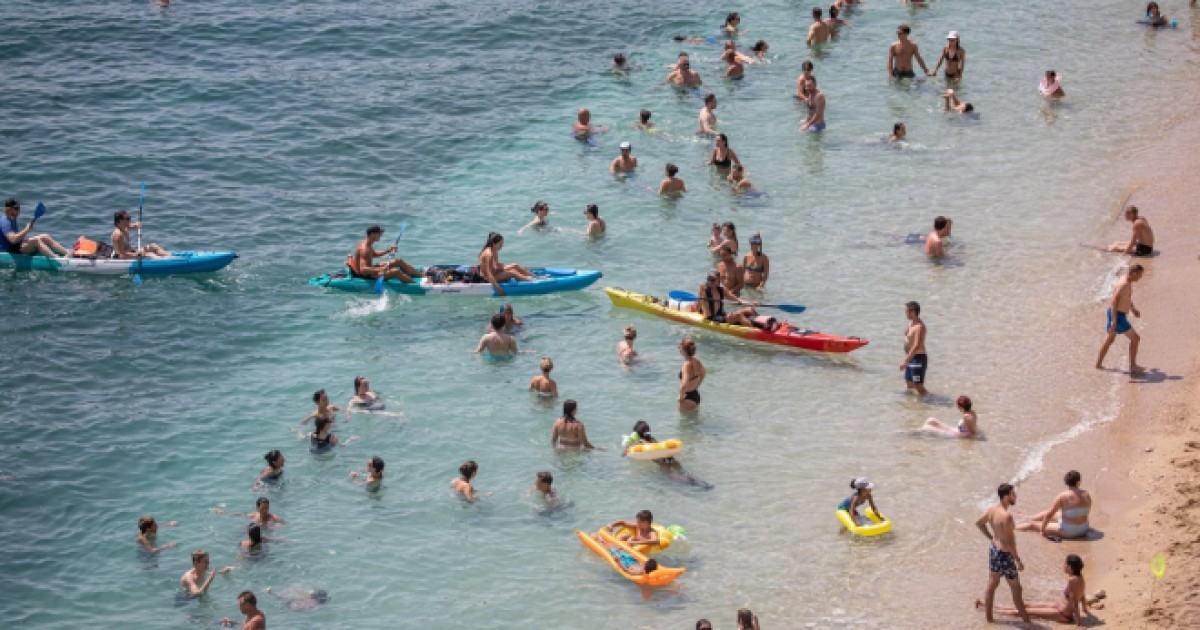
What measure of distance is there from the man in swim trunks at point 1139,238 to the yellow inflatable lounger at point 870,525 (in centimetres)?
953

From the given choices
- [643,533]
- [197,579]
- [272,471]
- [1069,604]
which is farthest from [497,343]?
[1069,604]

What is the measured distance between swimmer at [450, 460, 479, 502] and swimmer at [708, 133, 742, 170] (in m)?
11.6

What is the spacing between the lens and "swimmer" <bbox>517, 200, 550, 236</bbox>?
88.2 ft

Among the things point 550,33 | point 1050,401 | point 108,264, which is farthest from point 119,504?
point 550,33

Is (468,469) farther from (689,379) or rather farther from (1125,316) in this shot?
(1125,316)

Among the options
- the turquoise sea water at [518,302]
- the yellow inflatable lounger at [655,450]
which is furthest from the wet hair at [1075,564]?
the yellow inflatable lounger at [655,450]

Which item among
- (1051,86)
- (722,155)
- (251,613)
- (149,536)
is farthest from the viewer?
(1051,86)

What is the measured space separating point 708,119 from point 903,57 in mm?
5643

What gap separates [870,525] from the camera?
17609 millimetres

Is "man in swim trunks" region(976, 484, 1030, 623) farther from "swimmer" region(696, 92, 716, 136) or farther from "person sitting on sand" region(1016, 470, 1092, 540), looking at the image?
"swimmer" region(696, 92, 716, 136)

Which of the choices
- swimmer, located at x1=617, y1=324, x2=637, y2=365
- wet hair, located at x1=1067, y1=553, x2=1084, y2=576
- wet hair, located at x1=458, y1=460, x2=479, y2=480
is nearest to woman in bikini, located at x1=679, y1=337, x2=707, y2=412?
swimmer, located at x1=617, y1=324, x2=637, y2=365

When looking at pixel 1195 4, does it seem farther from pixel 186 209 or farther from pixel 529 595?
pixel 529 595

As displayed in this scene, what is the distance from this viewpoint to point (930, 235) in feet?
83.2

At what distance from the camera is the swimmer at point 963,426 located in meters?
19.3
